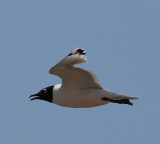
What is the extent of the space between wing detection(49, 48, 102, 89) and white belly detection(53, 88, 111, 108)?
15 centimetres

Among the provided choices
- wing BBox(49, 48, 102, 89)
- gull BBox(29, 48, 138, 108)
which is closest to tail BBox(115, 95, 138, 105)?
gull BBox(29, 48, 138, 108)

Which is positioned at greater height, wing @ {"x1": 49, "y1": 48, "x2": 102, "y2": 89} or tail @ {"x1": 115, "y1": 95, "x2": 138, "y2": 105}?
wing @ {"x1": 49, "y1": 48, "x2": 102, "y2": 89}

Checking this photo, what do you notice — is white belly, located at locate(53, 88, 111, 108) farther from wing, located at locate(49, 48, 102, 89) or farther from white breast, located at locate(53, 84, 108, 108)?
wing, located at locate(49, 48, 102, 89)

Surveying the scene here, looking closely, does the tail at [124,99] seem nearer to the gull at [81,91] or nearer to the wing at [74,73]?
the gull at [81,91]

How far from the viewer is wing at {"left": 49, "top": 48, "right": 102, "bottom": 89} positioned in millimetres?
13391

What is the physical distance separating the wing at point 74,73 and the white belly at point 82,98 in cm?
15

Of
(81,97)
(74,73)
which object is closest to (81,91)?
(81,97)

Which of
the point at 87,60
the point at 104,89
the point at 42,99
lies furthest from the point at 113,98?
the point at 42,99

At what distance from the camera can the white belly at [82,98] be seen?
46.0 ft

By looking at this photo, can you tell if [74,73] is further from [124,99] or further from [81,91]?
[124,99]

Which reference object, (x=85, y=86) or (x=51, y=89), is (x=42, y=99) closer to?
(x=51, y=89)

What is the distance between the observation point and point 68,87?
46.9 feet

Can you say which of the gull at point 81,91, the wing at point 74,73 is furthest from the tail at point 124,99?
the wing at point 74,73

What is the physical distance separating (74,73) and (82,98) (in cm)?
71
